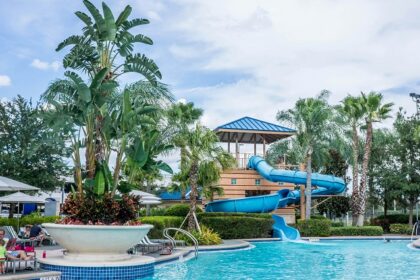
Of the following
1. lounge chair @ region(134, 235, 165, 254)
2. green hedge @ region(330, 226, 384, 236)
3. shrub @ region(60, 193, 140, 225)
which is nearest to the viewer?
shrub @ region(60, 193, 140, 225)

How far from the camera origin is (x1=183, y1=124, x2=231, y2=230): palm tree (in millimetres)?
24078

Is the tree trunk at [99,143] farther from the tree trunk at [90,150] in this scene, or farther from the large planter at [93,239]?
the large planter at [93,239]

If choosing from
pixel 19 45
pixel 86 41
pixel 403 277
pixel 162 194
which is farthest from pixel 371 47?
pixel 162 194

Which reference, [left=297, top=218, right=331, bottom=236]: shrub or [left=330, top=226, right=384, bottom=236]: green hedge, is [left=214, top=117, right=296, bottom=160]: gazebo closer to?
[left=297, top=218, right=331, bottom=236]: shrub

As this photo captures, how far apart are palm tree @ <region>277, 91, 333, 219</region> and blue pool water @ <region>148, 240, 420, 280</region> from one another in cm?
1060

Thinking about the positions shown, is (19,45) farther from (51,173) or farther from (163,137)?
(51,173)

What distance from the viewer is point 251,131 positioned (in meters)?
35.1

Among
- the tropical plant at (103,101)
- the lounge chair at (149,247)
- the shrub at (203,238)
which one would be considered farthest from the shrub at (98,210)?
the shrub at (203,238)

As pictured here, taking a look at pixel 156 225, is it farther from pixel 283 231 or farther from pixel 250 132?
pixel 250 132

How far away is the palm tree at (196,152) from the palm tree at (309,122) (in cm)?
849

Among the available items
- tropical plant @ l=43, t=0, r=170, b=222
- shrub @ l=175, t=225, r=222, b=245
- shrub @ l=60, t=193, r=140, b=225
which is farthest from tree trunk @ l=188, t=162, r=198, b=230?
shrub @ l=60, t=193, r=140, b=225

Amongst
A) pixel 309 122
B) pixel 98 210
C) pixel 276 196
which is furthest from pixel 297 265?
pixel 309 122

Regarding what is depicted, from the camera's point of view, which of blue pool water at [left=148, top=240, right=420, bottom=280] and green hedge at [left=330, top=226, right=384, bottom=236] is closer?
blue pool water at [left=148, top=240, right=420, bottom=280]

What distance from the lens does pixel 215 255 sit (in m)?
19.4
